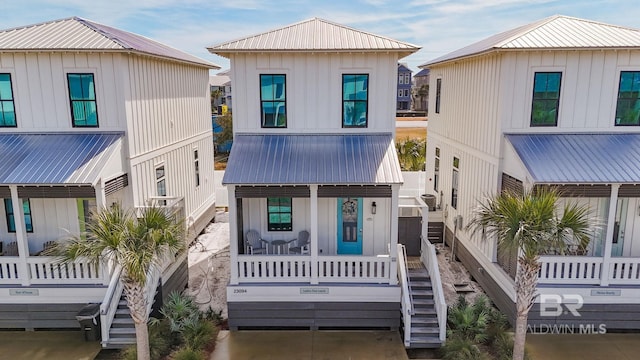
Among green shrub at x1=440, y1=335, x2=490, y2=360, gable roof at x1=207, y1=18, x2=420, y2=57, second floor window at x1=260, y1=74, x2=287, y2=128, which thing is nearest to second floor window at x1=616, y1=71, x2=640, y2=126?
gable roof at x1=207, y1=18, x2=420, y2=57

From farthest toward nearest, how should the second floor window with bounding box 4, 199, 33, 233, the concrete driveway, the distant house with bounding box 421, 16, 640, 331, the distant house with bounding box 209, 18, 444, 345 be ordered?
the second floor window with bounding box 4, 199, 33, 233, the distant house with bounding box 209, 18, 444, 345, the distant house with bounding box 421, 16, 640, 331, the concrete driveway

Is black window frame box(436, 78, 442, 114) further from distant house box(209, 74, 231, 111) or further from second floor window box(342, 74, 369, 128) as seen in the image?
distant house box(209, 74, 231, 111)

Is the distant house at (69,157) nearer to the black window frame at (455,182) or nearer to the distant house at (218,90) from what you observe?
the black window frame at (455,182)

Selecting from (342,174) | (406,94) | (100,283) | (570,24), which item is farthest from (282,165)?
(406,94)

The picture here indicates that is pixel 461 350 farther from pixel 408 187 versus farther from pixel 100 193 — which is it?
pixel 408 187

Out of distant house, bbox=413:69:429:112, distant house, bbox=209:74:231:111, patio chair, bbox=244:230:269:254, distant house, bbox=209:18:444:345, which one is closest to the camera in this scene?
distant house, bbox=209:18:444:345

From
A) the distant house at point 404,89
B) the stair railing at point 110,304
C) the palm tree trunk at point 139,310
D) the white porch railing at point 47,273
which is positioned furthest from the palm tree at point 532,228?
the distant house at point 404,89

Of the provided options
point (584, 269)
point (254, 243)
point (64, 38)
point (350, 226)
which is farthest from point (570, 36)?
point (64, 38)
